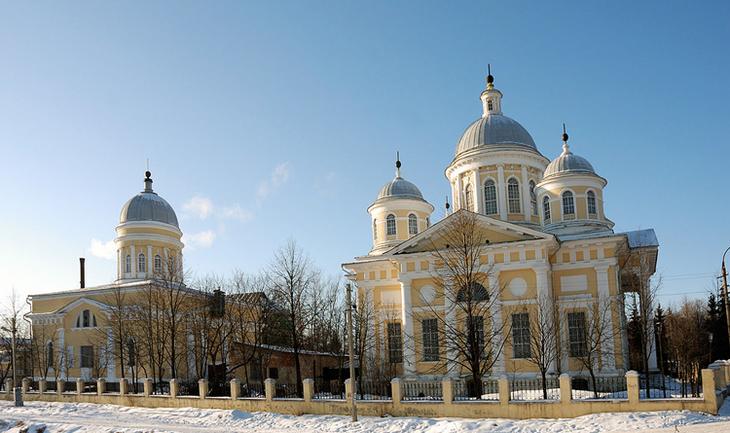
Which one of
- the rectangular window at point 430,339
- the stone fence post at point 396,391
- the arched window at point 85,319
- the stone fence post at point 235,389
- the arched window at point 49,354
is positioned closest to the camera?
the stone fence post at point 396,391

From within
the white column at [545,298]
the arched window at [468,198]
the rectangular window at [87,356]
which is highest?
the arched window at [468,198]

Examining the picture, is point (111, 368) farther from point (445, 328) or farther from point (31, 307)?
point (445, 328)

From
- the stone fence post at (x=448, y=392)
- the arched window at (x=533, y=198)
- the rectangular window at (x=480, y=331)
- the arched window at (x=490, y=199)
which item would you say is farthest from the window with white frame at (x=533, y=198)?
the stone fence post at (x=448, y=392)

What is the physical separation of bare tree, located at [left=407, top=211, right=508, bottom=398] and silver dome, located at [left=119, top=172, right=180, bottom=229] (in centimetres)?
2205

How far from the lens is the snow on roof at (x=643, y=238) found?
37.1 meters

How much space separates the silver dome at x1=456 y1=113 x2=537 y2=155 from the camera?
39438 mm

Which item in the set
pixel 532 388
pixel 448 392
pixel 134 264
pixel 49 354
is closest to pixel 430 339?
pixel 532 388

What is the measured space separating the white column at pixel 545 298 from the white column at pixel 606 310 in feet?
7.19

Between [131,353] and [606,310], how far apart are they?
80.8 ft

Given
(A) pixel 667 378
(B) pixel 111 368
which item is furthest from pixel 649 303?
(B) pixel 111 368

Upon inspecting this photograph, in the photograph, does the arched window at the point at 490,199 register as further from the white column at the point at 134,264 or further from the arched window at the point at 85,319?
the arched window at the point at 85,319

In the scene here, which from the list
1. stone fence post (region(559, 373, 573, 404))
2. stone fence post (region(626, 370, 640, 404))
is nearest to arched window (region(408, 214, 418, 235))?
stone fence post (region(559, 373, 573, 404))

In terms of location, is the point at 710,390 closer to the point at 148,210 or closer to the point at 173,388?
the point at 173,388

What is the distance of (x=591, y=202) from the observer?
3803 cm
